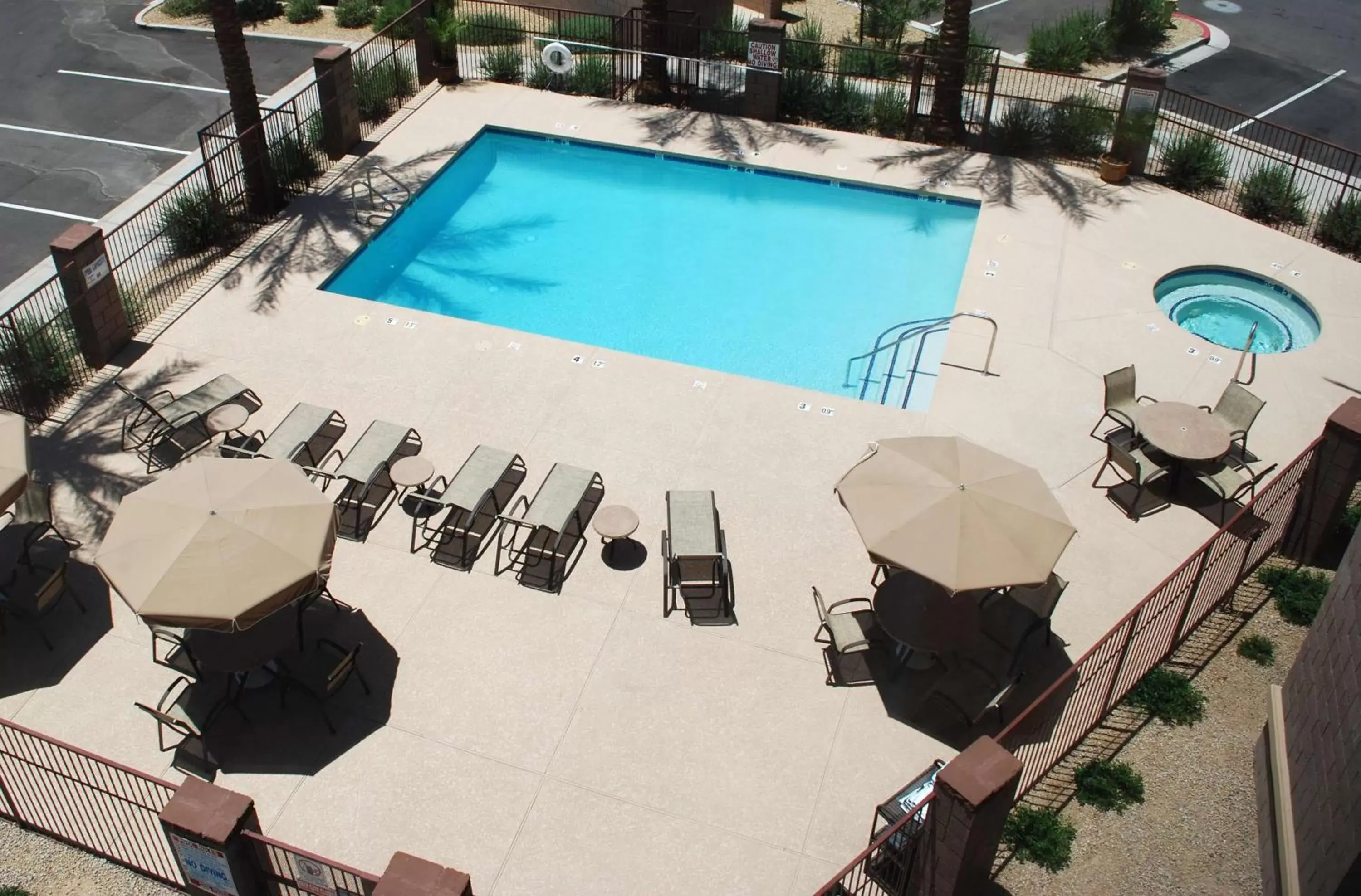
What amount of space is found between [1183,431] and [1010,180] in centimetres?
874

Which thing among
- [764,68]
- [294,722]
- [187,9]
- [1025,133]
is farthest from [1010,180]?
[187,9]

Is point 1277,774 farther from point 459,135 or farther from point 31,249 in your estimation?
point 31,249

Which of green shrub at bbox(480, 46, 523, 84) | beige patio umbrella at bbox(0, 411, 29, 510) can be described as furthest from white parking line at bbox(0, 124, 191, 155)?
beige patio umbrella at bbox(0, 411, 29, 510)

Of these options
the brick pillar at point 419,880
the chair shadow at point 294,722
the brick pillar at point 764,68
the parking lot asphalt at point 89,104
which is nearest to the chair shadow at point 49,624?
the chair shadow at point 294,722

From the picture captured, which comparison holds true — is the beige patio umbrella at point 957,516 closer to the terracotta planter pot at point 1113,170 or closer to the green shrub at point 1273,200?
the terracotta planter pot at point 1113,170

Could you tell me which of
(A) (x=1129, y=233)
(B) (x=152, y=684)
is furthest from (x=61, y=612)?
(A) (x=1129, y=233)

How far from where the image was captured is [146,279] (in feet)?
63.5

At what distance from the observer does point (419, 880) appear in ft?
29.5

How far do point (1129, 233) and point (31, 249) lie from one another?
19.0 m

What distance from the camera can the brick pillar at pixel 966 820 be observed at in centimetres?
934

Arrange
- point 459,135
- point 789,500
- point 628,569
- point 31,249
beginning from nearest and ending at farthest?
point 628,569 < point 789,500 < point 31,249 < point 459,135

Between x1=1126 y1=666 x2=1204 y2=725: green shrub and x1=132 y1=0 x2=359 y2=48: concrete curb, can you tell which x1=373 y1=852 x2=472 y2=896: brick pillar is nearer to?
x1=1126 y1=666 x2=1204 y2=725: green shrub

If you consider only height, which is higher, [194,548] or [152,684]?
[194,548]

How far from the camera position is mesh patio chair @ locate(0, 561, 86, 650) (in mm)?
13023
